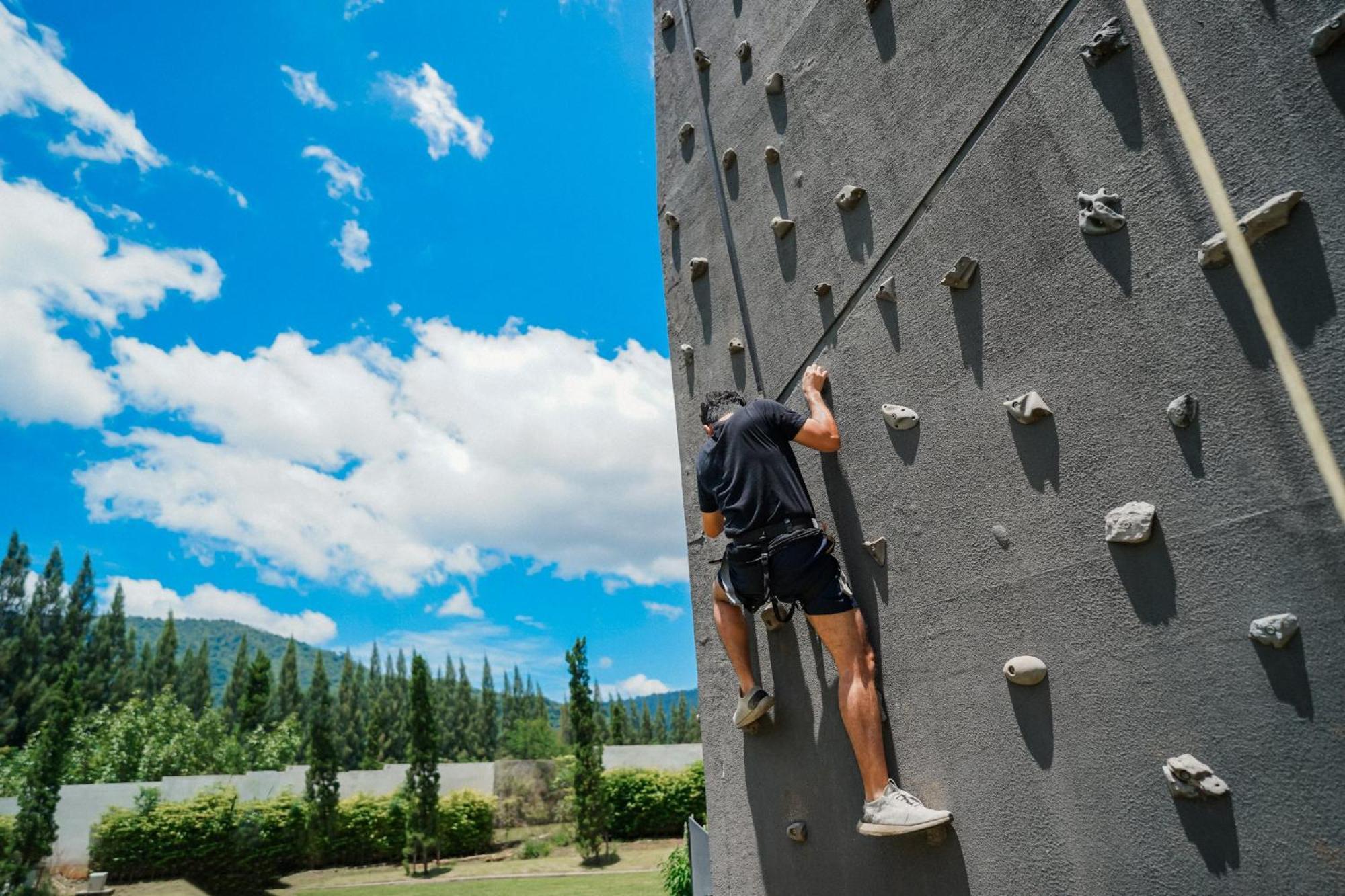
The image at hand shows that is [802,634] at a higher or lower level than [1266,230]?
lower

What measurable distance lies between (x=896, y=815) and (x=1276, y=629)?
0.93m

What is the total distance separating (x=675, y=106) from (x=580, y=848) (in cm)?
1646

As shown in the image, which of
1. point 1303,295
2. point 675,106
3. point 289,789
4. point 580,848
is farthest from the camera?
point 289,789

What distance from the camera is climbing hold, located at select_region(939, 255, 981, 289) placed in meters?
1.88

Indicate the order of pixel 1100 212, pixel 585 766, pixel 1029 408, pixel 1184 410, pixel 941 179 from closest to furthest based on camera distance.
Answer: pixel 1184 410 → pixel 1100 212 → pixel 1029 408 → pixel 941 179 → pixel 585 766

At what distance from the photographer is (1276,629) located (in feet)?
4.20

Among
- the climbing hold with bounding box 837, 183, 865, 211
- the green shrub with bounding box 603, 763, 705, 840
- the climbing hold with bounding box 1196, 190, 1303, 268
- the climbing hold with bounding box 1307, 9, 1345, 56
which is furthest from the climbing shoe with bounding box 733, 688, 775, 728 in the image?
the green shrub with bounding box 603, 763, 705, 840

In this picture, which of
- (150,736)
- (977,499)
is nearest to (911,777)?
(977,499)

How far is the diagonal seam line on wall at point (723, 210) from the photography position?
276 cm

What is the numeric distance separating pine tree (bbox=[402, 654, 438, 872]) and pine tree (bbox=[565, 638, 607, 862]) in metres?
3.17

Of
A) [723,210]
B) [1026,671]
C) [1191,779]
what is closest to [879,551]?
[1026,671]

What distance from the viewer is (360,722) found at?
133ft

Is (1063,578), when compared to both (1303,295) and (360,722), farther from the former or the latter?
(360,722)

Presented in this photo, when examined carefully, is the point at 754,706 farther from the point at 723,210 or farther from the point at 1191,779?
the point at 723,210
